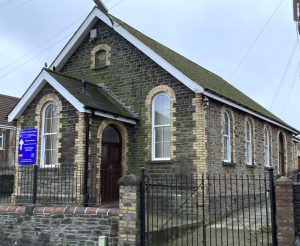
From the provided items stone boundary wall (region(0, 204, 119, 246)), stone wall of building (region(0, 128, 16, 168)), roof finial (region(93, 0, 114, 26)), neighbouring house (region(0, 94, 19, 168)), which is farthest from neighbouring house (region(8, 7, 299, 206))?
stone wall of building (region(0, 128, 16, 168))

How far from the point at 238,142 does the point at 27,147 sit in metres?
8.43

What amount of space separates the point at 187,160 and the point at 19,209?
5.80 m

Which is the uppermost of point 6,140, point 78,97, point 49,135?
point 78,97

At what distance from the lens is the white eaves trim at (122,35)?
14.4m

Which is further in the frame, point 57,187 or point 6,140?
point 6,140

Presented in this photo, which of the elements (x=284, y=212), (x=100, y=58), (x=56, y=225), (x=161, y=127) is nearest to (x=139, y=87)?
(x=161, y=127)

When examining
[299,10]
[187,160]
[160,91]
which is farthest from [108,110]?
[299,10]

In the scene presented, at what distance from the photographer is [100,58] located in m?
17.7

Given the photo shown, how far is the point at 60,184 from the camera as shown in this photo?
14305mm

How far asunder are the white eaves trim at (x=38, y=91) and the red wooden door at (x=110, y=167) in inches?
79.2

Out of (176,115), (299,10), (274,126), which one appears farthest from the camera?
(274,126)

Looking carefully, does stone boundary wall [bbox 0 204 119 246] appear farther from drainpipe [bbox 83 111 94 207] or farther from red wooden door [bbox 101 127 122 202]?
red wooden door [bbox 101 127 122 202]

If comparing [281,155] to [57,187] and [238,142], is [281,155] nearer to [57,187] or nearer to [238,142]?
[238,142]

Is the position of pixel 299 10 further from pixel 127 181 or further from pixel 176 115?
pixel 127 181
